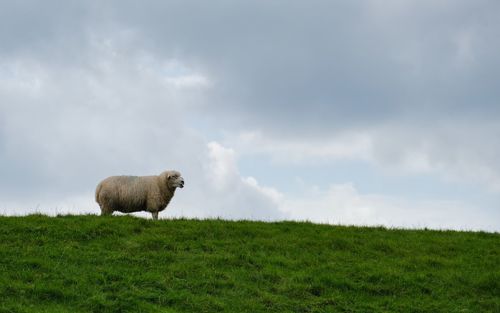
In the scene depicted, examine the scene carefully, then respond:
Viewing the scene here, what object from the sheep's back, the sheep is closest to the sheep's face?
the sheep

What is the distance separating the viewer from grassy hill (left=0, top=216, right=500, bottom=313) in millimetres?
15664

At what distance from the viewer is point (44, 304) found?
14969mm

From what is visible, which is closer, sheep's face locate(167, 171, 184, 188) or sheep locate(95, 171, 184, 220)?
sheep locate(95, 171, 184, 220)

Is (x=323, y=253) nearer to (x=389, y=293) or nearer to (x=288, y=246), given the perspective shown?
(x=288, y=246)

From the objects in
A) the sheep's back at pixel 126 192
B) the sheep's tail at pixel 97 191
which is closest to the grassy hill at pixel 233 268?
the sheep's back at pixel 126 192

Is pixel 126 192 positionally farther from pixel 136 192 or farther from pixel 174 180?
pixel 174 180

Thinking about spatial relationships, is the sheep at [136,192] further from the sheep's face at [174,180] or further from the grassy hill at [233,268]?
the grassy hill at [233,268]

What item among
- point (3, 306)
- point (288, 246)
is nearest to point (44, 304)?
point (3, 306)

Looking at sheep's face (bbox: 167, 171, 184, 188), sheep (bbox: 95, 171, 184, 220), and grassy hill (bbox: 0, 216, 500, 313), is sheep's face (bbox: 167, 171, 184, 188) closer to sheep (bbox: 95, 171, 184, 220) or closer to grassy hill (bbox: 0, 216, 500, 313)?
sheep (bbox: 95, 171, 184, 220)

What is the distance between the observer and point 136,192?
24.5 meters

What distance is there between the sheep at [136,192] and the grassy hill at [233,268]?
101 inches

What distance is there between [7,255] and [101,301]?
425 centimetres

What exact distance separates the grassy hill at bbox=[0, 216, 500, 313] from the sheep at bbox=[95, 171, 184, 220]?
8.42 ft

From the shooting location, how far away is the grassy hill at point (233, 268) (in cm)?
1566
